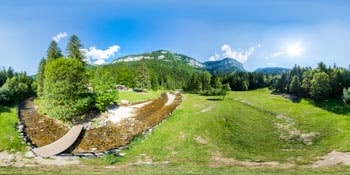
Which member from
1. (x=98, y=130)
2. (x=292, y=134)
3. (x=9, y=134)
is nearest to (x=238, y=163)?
(x=292, y=134)

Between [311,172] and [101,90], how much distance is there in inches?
2121

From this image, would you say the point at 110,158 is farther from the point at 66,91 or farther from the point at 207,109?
the point at 207,109

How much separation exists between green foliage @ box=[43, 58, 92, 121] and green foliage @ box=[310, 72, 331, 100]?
55.1m

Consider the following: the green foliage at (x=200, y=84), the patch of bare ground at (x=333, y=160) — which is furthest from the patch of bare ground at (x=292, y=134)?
the green foliage at (x=200, y=84)

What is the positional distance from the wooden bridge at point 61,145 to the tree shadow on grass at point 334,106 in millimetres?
52050

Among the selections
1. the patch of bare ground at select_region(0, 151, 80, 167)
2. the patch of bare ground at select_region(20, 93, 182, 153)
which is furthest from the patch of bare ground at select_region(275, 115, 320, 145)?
the patch of bare ground at select_region(0, 151, 80, 167)

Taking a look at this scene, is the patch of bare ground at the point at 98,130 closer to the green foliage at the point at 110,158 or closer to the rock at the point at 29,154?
the green foliage at the point at 110,158

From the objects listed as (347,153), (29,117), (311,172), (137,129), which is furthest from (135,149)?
(29,117)

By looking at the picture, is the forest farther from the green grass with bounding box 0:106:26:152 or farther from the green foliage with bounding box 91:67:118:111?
the green grass with bounding box 0:106:26:152

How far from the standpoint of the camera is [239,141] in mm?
57406

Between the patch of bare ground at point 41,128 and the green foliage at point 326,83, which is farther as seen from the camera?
the green foliage at point 326,83

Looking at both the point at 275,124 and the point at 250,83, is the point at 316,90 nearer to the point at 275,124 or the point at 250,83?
the point at 275,124

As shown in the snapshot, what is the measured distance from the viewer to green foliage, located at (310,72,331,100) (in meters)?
90.5

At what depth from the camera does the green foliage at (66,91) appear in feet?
243
